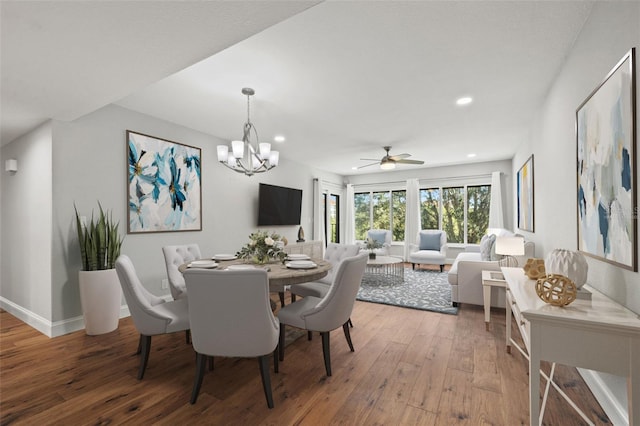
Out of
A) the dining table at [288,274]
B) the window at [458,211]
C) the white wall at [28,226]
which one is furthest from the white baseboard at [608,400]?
the window at [458,211]

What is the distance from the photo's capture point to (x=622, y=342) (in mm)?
1139

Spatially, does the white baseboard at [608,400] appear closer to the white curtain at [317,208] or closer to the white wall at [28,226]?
the white wall at [28,226]

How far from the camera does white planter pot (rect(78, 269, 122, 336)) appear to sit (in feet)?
9.16

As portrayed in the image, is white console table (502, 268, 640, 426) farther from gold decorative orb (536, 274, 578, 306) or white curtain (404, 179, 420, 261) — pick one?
white curtain (404, 179, 420, 261)

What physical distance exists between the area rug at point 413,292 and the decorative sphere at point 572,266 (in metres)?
2.07

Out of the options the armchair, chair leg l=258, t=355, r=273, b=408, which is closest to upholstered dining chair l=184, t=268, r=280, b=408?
chair leg l=258, t=355, r=273, b=408

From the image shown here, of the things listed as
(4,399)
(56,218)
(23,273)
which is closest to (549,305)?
(4,399)

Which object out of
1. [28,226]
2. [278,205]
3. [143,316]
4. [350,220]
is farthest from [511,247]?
[350,220]

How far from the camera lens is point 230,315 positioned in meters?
1.64

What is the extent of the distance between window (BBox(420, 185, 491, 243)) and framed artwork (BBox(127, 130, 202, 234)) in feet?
18.9

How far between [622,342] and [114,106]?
453 centimetres

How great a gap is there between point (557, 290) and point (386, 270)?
460 cm

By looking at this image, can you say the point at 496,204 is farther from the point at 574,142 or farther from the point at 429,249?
the point at 574,142

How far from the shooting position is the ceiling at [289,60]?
1483 mm
